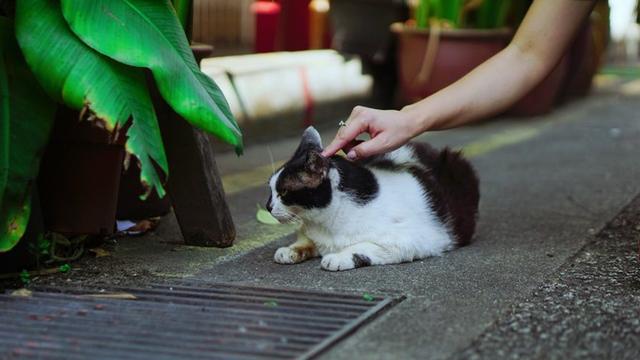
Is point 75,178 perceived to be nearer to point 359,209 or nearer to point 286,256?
point 286,256

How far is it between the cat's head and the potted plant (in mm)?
3533

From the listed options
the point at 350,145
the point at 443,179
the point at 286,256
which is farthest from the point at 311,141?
the point at 443,179

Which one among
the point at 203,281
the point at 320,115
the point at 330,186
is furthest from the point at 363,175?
the point at 320,115

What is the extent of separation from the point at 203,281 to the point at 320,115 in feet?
11.1

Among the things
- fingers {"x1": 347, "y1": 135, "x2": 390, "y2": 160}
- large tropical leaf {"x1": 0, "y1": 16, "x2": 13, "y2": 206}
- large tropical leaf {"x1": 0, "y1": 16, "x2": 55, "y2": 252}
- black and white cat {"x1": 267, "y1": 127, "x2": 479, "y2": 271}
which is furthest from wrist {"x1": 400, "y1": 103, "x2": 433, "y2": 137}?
large tropical leaf {"x1": 0, "y1": 16, "x2": 13, "y2": 206}

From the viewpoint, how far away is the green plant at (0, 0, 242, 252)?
2.57 metres

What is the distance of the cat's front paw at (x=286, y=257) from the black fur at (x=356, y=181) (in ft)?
0.81

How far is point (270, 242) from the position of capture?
335 centimetres

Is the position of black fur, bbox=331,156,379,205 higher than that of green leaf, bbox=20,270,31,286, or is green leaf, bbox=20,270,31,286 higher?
black fur, bbox=331,156,379,205

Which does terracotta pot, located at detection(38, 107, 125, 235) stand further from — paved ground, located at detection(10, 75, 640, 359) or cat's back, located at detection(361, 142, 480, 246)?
cat's back, located at detection(361, 142, 480, 246)

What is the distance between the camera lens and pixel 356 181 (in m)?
2.99

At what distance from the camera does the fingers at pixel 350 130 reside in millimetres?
2914

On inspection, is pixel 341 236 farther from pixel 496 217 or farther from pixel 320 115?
pixel 320 115

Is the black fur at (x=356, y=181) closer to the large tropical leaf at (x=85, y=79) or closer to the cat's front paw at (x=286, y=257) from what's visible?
the cat's front paw at (x=286, y=257)
